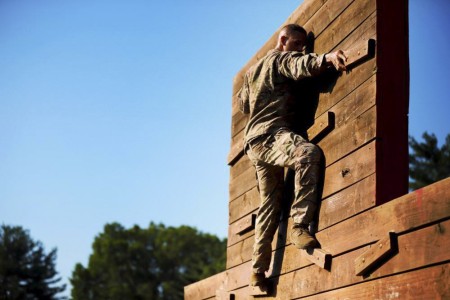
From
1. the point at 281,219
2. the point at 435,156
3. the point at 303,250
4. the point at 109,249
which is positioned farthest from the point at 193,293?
the point at 109,249

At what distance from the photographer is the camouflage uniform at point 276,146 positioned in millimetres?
4918

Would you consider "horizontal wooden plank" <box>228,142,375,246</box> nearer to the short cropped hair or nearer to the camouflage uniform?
the camouflage uniform

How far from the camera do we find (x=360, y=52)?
4648 millimetres

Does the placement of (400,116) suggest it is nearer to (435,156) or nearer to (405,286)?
(405,286)

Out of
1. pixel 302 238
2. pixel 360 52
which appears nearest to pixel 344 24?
pixel 360 52

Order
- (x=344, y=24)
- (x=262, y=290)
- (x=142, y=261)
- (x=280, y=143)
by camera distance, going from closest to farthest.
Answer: (x=344, y=24) < (x=280, y=143) < (x=262, y=290) < (x=142, y=261)

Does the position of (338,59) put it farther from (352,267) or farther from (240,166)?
(240,166)

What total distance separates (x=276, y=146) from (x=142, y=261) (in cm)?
4974

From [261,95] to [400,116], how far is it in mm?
1338

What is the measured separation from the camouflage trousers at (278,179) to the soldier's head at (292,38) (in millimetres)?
698

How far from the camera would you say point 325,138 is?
504cm

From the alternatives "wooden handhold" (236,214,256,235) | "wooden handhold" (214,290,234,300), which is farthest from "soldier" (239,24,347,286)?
"wooden handhold" (214,290,234,300)

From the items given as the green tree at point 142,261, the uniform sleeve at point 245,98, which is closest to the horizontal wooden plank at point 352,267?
the uniform sleeve at point 245,98

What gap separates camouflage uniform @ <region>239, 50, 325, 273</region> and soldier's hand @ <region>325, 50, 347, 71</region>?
0.06 m
